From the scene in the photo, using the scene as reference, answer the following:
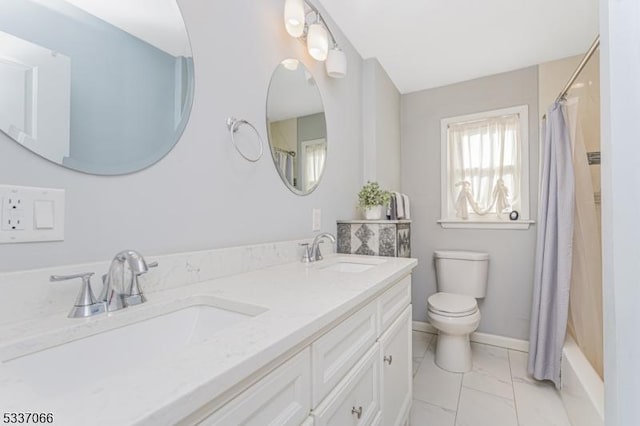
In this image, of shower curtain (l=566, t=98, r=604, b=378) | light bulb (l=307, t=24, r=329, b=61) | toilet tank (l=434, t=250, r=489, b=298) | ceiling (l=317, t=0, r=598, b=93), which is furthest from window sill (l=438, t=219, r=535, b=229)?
light bulb (l=307, t=24, r=329, b=61)

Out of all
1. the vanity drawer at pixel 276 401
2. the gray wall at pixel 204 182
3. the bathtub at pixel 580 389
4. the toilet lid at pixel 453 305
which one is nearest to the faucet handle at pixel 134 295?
the gray wall at pixel 204 182

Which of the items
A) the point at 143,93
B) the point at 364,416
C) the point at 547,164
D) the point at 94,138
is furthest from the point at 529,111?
the point at 94,138

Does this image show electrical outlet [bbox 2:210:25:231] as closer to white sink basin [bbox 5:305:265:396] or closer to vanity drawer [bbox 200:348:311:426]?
white sink basin [bbox 5:305:265:396]

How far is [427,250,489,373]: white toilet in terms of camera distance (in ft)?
6.42

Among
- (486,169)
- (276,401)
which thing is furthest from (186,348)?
(486,169)

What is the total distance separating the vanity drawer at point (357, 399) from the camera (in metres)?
0.72

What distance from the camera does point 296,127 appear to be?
1.54 m

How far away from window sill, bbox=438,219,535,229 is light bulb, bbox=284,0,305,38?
1.93m

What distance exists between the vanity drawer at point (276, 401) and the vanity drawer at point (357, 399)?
8 cm

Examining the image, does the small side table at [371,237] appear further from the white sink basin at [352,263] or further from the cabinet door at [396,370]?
the cabinet door at [396,370]

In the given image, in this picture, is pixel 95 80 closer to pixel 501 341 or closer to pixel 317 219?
pixel 317 219

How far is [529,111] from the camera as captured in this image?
2334 millimetres

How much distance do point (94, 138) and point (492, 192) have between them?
8.69ft

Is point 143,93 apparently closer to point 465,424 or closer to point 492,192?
point 465,424
